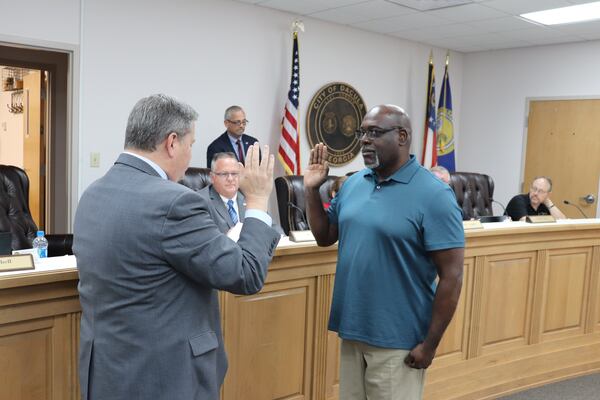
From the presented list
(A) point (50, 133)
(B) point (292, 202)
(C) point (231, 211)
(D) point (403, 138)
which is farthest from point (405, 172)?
(A) point (50, 133)

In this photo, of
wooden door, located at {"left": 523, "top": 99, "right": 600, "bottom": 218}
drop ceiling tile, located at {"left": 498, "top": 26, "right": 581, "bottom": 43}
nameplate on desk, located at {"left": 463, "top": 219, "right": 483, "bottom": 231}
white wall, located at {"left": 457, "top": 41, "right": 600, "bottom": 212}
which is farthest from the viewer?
white wall, located at {"left": 457, "top": 41, "right": 600, "bottom": 212}

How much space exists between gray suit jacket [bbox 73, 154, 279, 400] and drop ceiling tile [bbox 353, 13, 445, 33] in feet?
13.8

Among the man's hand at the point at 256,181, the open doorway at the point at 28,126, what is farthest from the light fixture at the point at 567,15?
the open doorway at the point at 28,126

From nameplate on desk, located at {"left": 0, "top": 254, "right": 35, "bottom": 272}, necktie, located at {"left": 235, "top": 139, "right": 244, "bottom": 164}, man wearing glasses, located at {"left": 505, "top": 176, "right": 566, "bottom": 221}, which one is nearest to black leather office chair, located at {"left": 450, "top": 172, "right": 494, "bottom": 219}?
man wearing glasses, located at {"left": 505, "top": 176, "right": 566, "bottom": 221}

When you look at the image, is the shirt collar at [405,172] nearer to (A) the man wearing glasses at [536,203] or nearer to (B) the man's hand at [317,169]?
(B) the man's hand at [317,169]

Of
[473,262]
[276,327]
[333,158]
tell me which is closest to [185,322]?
[276,327]

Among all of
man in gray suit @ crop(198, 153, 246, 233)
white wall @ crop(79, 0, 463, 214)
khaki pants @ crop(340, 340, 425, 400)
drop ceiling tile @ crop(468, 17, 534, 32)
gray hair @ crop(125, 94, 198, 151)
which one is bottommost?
khaki pants @ crop(340, 340, 425, 400)

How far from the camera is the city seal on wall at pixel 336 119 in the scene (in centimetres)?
527

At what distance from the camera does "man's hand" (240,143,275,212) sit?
4.16 ft

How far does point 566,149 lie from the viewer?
226 inches

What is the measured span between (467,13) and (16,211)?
378 centimetres

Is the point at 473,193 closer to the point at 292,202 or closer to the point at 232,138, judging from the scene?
the point at 292,202

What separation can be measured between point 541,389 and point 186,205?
8.16 ft

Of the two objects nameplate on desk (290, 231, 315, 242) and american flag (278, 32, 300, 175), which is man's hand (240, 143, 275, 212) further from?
american flag (278, 32, 300, 175)
